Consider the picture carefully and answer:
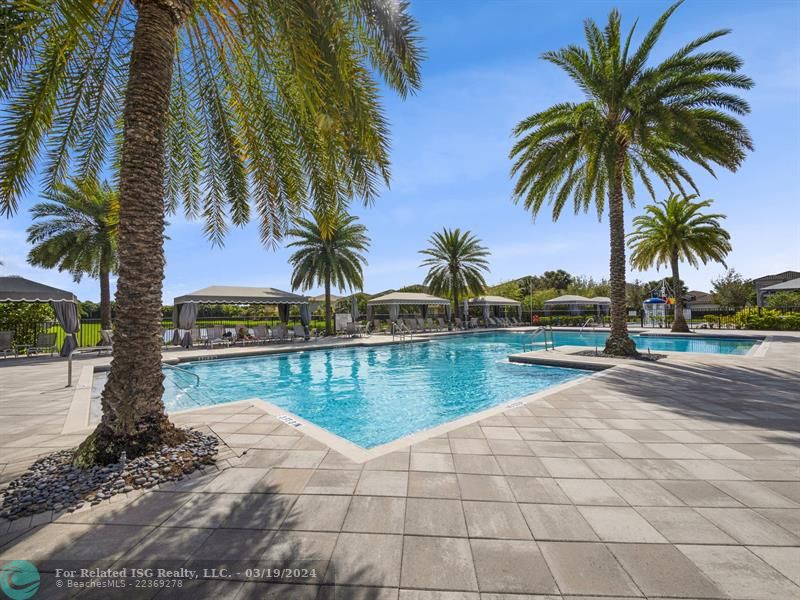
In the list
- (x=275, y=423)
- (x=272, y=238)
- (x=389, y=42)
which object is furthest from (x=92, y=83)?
(x=275, y=423)

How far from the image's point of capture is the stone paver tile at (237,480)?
9.36ft

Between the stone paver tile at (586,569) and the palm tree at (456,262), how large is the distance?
24852 millimetres

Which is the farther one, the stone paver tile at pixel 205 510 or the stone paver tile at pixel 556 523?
the stone paver tile at pixel 205 510

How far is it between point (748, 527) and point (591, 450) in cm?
138

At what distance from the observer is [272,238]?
24.6 ft

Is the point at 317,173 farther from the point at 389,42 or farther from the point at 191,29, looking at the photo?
the point at 191,29

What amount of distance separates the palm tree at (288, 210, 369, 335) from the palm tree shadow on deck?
16227mm

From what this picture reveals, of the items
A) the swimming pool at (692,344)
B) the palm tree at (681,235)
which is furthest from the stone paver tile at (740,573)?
the palm tree at (681,235)

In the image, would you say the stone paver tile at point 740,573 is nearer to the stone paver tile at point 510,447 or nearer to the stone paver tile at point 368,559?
the stone paver tile at point 510,447

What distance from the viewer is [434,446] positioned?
12.4ft

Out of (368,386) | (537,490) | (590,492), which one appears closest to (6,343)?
(368,386)

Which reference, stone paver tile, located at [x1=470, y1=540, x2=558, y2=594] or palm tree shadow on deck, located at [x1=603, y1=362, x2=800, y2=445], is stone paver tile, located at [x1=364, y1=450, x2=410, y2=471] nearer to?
stone paver tile, located at [x1=470, y1=540, x2=558, y2=594]

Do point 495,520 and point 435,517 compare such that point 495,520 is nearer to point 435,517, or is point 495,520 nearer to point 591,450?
point 435,517

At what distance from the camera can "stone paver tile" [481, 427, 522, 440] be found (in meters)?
4.04
